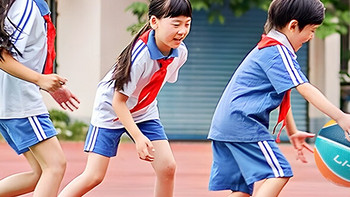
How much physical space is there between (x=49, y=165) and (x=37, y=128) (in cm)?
22

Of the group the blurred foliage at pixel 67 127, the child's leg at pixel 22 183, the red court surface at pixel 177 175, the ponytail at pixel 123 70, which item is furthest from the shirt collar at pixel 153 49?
the blurred foliage at pixel 67 127

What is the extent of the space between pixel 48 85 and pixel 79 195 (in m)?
1.04

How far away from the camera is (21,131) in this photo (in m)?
5.52

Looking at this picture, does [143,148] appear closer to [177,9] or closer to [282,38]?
[177,9]

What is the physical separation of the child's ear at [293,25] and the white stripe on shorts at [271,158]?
64cm

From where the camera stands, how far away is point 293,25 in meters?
5.38

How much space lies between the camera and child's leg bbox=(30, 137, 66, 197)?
216 inches

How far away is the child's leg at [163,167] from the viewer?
602 cm

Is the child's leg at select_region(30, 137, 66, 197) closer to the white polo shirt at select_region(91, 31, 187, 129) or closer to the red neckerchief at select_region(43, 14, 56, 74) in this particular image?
the red neckerchief at select_region(43, 14, 56, 74)

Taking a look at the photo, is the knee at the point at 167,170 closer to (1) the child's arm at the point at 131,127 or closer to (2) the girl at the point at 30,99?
(1) the child's arm at the point at 131,127

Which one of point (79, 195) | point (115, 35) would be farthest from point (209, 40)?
point (79, 195)

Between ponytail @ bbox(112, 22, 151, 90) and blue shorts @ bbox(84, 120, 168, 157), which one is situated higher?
ponytail @ bbox(112, 22, 151, 90)

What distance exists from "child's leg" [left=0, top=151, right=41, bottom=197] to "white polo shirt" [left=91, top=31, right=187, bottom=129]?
527 mm

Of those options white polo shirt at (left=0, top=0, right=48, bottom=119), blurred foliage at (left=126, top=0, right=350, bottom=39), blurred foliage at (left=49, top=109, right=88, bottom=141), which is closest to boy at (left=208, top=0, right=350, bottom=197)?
white polo shirt at (left=0, top=0, right=48, bottom=119)
